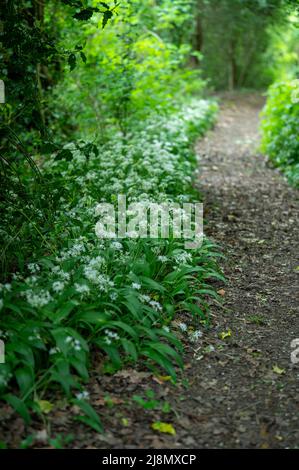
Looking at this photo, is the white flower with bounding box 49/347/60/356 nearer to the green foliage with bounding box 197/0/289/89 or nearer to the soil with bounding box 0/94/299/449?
the soil with bounding box 0/94/299/449

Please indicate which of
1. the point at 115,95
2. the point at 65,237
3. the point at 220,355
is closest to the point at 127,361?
the point at 220,355

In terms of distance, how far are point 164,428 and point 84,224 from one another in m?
2.44

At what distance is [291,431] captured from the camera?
331 cm

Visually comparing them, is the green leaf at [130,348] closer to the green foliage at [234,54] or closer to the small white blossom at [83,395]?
the small white blossom at [83,395]

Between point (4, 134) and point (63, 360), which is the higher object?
point (4, 134)

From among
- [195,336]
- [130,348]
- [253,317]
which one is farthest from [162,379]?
[253,317]

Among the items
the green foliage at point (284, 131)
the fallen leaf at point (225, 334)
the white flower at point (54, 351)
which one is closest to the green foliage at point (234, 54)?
the green foliage at point (284, 131)

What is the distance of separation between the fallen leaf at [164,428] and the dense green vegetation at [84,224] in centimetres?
39

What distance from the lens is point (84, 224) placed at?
16.9ft

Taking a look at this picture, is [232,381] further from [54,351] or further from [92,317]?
[54,351]

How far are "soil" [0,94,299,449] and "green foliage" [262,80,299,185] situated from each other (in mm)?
2575

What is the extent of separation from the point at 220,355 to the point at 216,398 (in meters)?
0.55

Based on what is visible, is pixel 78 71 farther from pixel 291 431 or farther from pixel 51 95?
pixel 291 431

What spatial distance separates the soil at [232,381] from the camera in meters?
3.21
